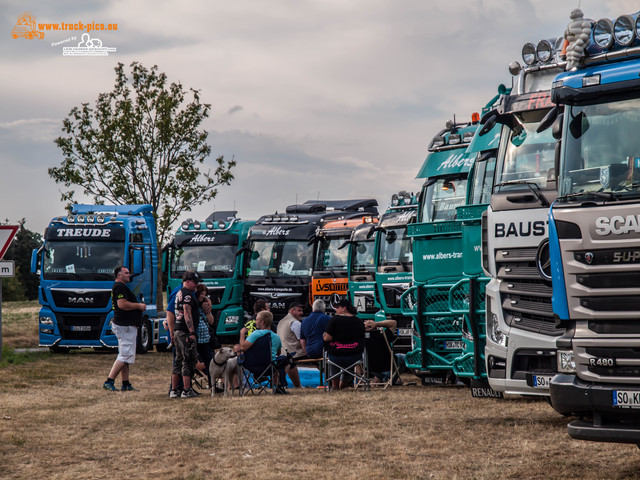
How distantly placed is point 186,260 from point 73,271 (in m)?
3.78

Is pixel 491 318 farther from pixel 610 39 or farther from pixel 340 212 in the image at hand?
pixel 340 212

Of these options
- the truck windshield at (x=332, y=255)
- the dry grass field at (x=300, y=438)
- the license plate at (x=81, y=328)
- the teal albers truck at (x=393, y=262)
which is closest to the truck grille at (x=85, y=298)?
the license plate at (x=81, y=328)

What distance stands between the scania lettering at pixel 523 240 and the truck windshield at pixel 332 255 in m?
12.9

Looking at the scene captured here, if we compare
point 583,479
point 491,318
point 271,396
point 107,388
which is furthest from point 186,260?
point 583,479

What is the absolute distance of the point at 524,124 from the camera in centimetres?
995

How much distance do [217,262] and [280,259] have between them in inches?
81.8

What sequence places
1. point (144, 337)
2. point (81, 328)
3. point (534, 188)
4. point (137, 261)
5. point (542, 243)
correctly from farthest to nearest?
point (144, 337), point (137, 261), point (81, 328), point (534, 188), point (542, 243)

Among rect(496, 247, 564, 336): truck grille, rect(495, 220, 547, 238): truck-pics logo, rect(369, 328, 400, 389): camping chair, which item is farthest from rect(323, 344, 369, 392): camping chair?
rect(495, 220, 547, 238): truck-pics logo

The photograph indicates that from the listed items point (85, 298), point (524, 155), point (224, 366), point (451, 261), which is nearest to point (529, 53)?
point (524, 155)

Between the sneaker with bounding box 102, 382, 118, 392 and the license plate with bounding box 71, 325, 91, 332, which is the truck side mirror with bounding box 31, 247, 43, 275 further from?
the sneaker with bounding box 102, 382, 118, 392

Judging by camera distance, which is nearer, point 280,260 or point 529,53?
point 529,53

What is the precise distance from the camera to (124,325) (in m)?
15.2

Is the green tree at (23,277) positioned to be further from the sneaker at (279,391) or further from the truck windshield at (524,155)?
the truck windshield at (524,155)

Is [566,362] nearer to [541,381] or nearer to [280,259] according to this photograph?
[541,381]
